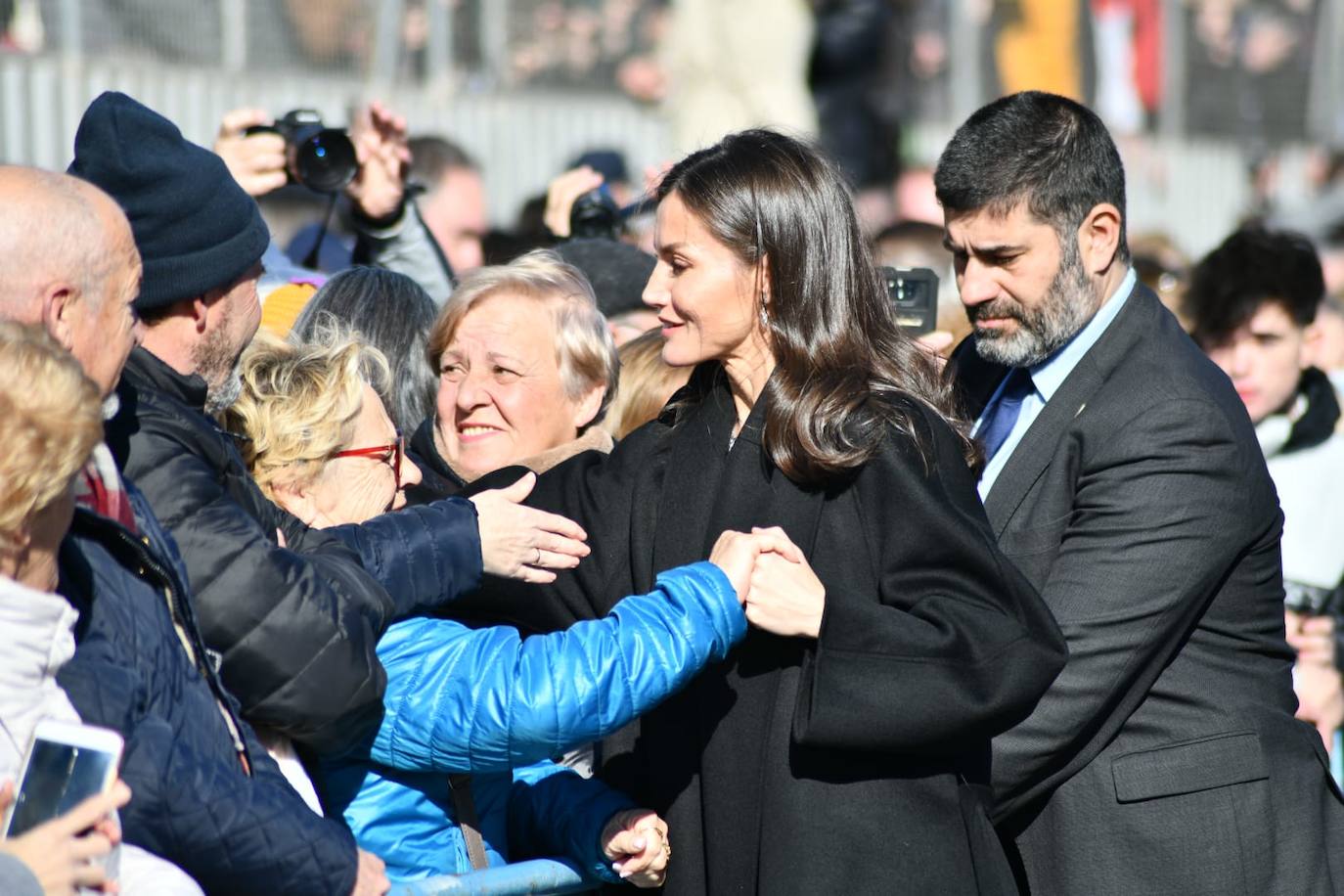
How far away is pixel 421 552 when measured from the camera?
259 centimetres

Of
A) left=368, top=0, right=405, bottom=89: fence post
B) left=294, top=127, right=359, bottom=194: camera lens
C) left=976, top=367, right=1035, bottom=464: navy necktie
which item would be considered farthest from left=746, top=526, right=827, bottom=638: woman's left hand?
left=368, top=0, right=405, bottom=89: fence post

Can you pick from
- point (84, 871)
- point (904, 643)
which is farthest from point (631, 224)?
point (84, 871)

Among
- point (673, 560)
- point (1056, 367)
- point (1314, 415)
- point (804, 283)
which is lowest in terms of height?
point (1314, 415)

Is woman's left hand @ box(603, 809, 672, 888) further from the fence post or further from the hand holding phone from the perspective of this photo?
the fence post

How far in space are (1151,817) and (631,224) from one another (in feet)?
12.4

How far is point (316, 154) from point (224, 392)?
161 cm

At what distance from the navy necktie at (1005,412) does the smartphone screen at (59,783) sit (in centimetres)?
188

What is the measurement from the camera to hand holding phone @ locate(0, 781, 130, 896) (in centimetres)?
182

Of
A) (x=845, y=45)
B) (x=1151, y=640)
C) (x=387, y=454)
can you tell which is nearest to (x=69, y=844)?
(x=387, y=454)

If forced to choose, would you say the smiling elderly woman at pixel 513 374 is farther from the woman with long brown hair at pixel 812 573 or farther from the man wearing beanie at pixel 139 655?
the man wearing beanie at pixel 139 655

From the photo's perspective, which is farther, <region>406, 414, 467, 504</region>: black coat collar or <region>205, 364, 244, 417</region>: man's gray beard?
<region>406, 414, 467, 504</region>: black coat collar

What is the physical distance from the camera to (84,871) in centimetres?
185

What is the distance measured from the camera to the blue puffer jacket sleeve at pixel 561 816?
2713 millimetres

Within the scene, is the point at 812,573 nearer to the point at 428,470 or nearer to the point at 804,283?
the point at 804,283
